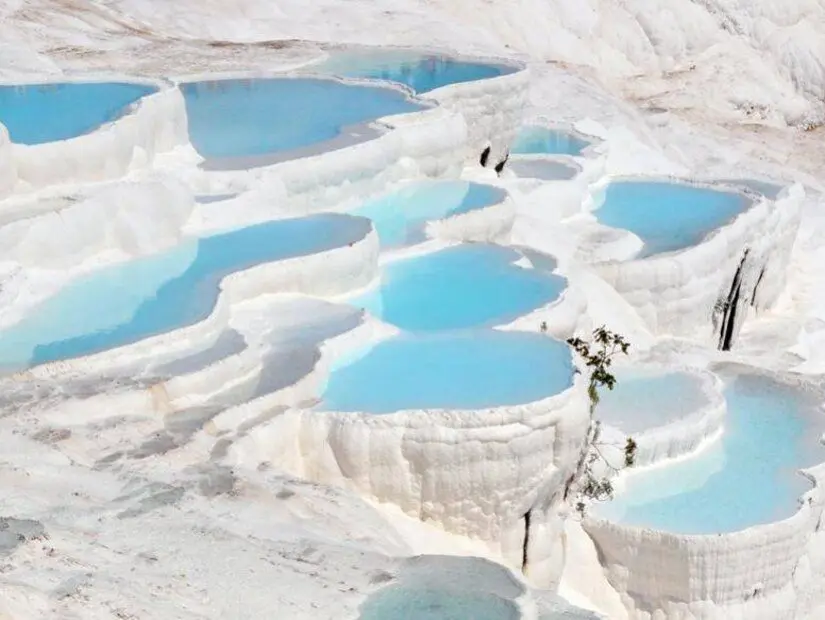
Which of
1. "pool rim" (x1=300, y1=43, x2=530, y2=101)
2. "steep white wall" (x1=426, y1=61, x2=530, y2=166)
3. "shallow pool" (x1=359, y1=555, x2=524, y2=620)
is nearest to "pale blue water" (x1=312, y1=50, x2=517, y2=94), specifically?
"pool rim" (x1=300, y1=43, x2=530, y2=101)

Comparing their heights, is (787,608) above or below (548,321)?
below

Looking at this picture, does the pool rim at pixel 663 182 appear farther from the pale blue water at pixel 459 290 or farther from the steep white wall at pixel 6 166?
the steep white wall at pixel 6 166

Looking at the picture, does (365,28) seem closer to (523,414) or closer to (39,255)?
(39,255)

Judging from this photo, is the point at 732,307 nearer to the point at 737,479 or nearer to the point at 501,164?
the point at 501,164

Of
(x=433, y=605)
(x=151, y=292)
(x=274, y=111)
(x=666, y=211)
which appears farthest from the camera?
(x=666, y=211)

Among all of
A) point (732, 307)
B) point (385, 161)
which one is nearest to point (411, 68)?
point (385, 161)

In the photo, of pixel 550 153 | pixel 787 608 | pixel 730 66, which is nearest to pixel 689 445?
pixel 787 608

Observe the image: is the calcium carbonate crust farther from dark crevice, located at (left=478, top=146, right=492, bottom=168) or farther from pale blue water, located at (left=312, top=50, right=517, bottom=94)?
pale blue water, located at (left=312, top=50, right=517, bottom=94)
